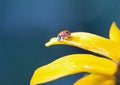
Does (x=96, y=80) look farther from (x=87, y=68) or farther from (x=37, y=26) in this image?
(x=37, y=26)

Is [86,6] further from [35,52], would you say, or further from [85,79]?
[85,79]

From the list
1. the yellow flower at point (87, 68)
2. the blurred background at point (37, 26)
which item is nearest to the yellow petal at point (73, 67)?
the yellow flower at point (87, 68)

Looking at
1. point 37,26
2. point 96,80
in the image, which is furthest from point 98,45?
point 37,26

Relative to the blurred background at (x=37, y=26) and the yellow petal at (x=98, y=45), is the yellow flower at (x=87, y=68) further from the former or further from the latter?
the blurred background at (x=37, y=26)

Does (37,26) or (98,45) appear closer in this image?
(98,45)

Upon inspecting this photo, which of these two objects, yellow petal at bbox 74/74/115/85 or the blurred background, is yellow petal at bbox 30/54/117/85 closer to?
yellow petal at bbox 74/74/115/85

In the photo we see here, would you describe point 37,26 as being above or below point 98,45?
above

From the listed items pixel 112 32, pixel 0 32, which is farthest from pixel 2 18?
pixel 112 32

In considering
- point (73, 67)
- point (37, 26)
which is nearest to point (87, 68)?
point (73, 67)
